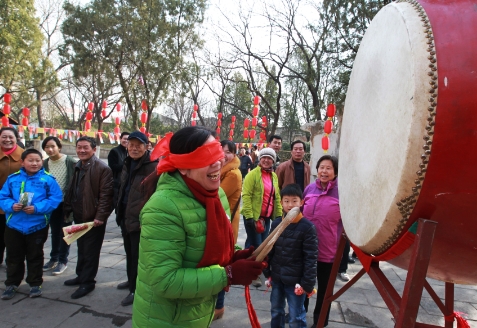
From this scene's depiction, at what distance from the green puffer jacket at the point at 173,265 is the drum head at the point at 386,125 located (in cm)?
70

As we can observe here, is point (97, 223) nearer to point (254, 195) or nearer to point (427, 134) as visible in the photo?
point (254, 195)

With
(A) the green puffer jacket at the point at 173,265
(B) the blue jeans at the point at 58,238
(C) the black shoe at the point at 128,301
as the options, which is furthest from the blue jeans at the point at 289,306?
(B) the blue jeans at the point at 58,238

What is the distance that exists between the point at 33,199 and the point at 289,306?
263 centimetres

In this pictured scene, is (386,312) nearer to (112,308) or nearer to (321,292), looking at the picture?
(321,292)

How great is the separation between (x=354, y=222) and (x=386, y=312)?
210 centimetres

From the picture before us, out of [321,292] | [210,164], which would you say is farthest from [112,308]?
[210,164]

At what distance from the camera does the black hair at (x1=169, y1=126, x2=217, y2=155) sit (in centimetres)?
143

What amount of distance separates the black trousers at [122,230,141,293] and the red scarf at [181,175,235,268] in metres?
1.68

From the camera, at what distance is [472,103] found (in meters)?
Result: 0.96

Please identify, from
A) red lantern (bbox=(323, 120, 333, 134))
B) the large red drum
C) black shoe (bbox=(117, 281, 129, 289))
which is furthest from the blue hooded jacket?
red lantern (bbox=(323, 120, 333, 134))

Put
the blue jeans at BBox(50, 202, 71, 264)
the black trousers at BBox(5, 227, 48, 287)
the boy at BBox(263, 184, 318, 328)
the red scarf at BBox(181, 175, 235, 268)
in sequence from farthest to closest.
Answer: the blue jeans at BBox(50, 202, 71, 264)
the black trousers at BBox(5, 227, 48, 287)
the boy at BBox(263, 184, 318, 328)
the red scarf at BBox(181, 175, 235, 268)

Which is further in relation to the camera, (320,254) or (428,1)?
(320,254)

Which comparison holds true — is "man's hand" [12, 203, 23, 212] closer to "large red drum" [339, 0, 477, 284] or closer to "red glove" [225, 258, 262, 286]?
"red glove" [225, 258, 262, 286]

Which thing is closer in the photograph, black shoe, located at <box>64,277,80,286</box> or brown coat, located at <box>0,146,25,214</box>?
black shoe, located at <box>64,277,80,286</box>
